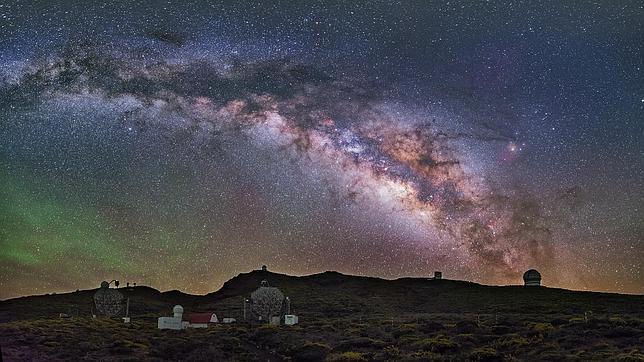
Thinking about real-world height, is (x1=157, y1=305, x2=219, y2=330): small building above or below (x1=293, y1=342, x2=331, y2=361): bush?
above

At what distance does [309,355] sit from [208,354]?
7238 mm

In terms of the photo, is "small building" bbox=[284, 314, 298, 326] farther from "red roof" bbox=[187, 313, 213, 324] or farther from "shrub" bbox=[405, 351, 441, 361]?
"shrub" bbox=[405, 351, 441, 361]

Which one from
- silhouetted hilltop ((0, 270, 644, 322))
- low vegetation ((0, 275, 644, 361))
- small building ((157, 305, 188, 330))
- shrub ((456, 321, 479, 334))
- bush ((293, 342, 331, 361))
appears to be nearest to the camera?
low vegetation ((0, 275, 644, 361))

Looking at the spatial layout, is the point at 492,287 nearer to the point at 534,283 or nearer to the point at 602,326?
the point at 534,283

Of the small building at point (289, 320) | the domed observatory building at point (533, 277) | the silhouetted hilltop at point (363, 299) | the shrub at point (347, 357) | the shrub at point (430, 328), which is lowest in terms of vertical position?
the shrub at point (347, 357)

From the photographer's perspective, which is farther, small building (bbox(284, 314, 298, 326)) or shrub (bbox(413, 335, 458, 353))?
small building (bbox(284, 314, 298, 326))

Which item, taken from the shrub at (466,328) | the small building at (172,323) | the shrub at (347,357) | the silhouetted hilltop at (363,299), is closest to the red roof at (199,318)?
the small building at (172,323)

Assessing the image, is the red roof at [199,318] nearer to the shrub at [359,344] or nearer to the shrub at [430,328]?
the shrub at [430,328]

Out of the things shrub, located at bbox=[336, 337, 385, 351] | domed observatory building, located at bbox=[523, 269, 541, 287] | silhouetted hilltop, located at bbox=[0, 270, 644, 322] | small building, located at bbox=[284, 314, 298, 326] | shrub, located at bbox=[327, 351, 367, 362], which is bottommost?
shrub, located at bbox=[327, 351, 367, 362]

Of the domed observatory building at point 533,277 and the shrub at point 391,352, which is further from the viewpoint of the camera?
the domed observatory building at point 533,277

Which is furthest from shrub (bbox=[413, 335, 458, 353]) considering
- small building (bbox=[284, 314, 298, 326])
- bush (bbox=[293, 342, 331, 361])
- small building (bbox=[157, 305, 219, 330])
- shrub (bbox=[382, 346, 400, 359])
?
small building (bbox=[157, 305, 219, 330])

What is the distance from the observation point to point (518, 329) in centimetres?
4894

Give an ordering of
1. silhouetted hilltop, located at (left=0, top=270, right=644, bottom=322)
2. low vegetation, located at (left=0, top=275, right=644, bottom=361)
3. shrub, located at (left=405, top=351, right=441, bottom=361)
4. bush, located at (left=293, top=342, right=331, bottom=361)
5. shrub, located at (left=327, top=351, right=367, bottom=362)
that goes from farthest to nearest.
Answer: silhouetted hilltop, located at (left=0, top=270, right=644, bottom=322) → bush, located at (left=293, top=342, right=331, bottom=361) → shrub, located at (left=327, top=351, right=367, bottom=362) → low vegetation, located at (left=0, top=275, right=644, bottom=361) → shrub, located at (left=405, top=351, right=441, bottom=361)

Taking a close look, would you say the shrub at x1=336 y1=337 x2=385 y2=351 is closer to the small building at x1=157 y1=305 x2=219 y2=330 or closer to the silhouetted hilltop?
the small building at x1=157 y1=305 x2=219 y2=330
